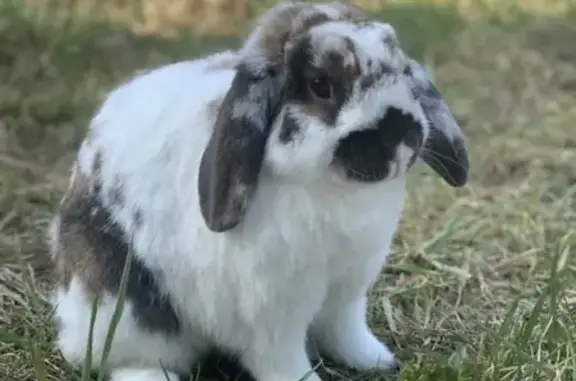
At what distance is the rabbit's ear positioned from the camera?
1677mm

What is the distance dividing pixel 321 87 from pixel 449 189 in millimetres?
1505

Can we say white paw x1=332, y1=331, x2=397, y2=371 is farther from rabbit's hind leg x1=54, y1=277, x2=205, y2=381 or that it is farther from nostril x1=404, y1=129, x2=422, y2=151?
nostril x1=404, y1=129, x2=422, y2=151

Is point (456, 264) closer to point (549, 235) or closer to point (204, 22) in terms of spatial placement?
point (549, 235)

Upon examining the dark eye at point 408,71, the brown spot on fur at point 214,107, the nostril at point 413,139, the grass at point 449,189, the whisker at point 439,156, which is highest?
the dark eye at point 408,71

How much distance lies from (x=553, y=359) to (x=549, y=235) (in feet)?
2.79

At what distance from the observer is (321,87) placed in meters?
1.66

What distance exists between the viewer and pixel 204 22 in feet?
14.6

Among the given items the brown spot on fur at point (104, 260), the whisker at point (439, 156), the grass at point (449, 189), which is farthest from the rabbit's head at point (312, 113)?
the grass at point (449, 189)

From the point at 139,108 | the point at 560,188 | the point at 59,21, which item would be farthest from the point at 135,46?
the point at 139,108

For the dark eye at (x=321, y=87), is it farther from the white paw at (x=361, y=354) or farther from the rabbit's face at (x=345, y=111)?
the white paw at (x=361, y=354)

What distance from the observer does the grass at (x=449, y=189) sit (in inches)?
82.0

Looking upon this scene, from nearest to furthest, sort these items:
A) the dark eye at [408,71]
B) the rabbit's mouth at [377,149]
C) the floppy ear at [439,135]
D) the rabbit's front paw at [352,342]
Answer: the rabbit's mouth at [377,149] → the dark eye at [408,71] → the floppy ear at [439,135] → the rabbit's front paw at [352,342]

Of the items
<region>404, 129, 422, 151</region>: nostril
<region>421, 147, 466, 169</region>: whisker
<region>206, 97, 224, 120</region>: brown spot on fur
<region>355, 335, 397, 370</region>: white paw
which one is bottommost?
<region>355, 335, 397, 370</region>: white paw

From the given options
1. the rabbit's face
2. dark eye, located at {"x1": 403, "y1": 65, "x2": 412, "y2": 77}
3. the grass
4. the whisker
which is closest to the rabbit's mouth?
the rabbit's face
